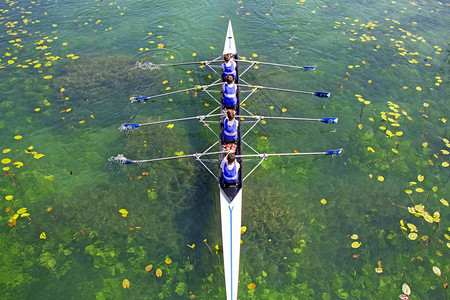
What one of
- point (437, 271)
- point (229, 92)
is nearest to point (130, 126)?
point (229, 92)

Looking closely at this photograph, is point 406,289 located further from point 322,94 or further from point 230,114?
point 322,94

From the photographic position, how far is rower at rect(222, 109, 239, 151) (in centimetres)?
806

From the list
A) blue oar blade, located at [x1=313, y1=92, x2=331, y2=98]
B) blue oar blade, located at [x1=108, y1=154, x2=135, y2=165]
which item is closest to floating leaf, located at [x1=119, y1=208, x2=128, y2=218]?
blue oar blade, located at [x1=108, y1=154, x2=135, y2=165]

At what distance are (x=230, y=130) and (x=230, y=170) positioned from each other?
1515mm

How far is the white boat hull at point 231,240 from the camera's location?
6043mm

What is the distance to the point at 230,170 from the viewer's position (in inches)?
283

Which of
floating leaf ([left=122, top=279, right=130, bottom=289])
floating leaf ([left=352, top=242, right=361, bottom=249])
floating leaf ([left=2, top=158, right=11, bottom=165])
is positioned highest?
floating leaf ([left=2, top=158, right=11, bottom=165])

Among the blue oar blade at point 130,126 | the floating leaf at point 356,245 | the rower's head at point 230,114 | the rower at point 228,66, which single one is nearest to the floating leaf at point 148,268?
the rower's head at point 230,114

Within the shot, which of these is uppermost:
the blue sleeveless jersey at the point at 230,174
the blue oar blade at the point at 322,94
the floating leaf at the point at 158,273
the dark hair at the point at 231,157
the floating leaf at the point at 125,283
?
the dark hair at the point at 231,157

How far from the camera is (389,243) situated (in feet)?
24.0

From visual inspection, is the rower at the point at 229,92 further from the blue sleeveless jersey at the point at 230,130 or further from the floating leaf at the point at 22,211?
the floating leaf at the point at 22,211

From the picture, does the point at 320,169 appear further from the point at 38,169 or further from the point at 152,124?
the point at 38,169

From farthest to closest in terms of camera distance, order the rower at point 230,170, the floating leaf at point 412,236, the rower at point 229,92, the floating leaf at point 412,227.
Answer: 1. the rower at point 229,92
2. the floating leaf at point 412,227
3. the floating leaf at point 412,236
4. the rower at point 230,170

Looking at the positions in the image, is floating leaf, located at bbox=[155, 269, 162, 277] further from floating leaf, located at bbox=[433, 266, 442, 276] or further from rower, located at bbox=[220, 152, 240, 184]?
floating leaf, located at bbox=[433, 266, 442, 276]
